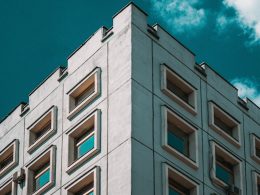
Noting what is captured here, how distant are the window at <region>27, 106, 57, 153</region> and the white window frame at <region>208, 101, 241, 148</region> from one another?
23.7ft

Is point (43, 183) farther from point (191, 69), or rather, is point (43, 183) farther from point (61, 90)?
point (191, 69)

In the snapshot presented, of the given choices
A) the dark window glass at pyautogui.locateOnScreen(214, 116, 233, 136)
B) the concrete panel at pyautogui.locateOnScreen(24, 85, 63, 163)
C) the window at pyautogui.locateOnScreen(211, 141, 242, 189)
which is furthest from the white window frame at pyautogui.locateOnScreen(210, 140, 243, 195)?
the concrete panel at pyautogui.locateOnScreen(24, 85, 63, 163)

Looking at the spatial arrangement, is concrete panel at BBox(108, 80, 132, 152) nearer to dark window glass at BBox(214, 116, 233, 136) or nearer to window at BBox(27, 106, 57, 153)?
window at BBox(27, 106, 57, 153)

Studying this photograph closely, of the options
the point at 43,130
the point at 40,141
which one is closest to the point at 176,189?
the point at 40,141

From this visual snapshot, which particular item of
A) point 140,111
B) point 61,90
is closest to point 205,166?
point 140,111

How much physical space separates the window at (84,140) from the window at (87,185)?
2.97 ft

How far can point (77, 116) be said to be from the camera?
46.9 m

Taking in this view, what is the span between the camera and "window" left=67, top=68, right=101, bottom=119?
4622cm

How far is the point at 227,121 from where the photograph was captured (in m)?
A: 50.2

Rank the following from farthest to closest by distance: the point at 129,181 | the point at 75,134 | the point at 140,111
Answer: the point at 75,134
the point at 140,111
the point at 129,181

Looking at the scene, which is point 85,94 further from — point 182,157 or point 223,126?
point 223,126

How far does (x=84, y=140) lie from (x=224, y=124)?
7.73 metres

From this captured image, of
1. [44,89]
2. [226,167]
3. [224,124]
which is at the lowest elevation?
[226,167]

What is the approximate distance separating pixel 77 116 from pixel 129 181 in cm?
675
